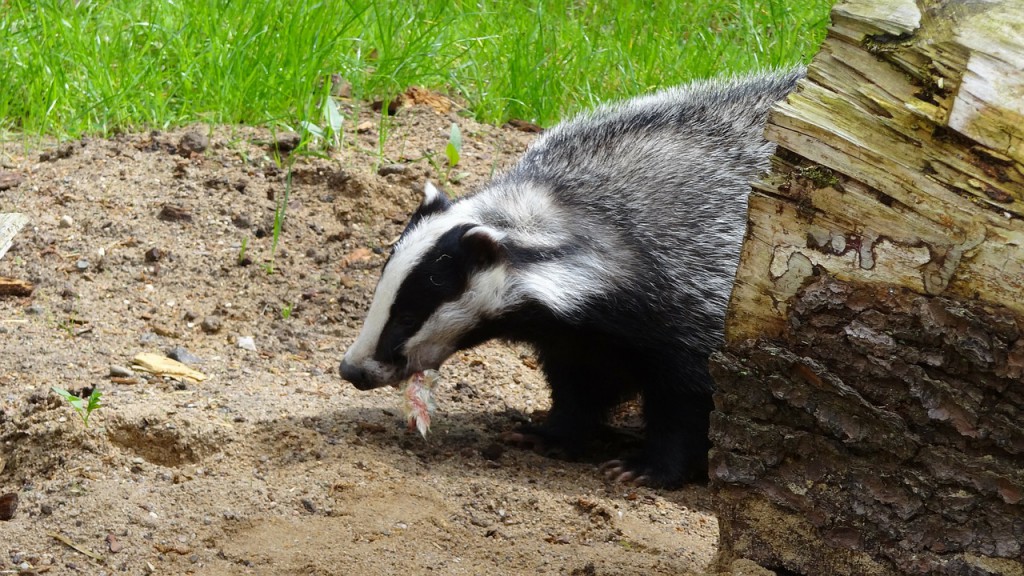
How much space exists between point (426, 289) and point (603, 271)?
2.05ft

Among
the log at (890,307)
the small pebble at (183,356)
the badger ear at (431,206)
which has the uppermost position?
the log at (890,307)

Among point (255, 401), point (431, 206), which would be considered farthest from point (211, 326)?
point (431, 206)

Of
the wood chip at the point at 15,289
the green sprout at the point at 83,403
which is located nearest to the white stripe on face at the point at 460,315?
the green sprout at the point at 83,403

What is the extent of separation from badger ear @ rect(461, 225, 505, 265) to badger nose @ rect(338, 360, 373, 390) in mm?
560

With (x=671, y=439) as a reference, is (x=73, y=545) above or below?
above

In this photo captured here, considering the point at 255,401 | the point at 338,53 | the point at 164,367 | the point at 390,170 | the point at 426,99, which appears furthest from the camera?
the point at 426,99

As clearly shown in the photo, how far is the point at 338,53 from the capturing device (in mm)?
6152

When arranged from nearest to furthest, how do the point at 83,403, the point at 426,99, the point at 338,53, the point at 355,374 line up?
the point at 83,403, the point at 355,374, the point at 338,53, the point at 426,99

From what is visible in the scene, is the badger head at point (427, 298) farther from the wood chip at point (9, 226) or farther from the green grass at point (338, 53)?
the green grass at point (338, 53)

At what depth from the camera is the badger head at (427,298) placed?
3900mm

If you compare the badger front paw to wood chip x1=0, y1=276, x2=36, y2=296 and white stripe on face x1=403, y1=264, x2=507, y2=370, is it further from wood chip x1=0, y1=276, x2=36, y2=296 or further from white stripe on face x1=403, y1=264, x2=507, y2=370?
wood chip x1=0, y1=276, x2=36, y2=296

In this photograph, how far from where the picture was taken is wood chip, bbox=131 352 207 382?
4.34 m

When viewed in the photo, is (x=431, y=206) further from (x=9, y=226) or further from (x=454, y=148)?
(x=9, y=226)

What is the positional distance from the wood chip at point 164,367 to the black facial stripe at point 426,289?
855 millimetres
